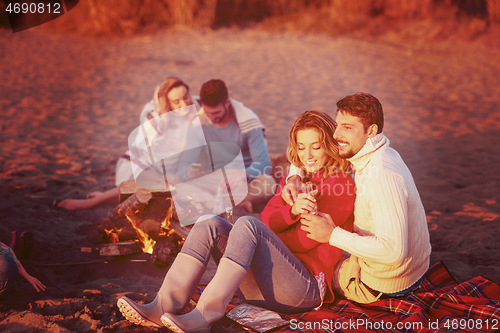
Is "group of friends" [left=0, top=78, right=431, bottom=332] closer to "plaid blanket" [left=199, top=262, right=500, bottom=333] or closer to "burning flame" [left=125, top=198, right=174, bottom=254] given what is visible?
"plaid blanket" [left=199, top=262, right=500, bottom=333]

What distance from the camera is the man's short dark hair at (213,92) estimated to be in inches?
173

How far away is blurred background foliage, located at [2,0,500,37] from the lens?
16.3m

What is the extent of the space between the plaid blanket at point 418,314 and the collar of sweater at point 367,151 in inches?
34.0

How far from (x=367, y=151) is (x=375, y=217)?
38 centimetres

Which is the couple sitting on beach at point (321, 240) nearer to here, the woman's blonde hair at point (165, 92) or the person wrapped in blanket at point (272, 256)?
the person wrapped in blanket at point (272, 256)

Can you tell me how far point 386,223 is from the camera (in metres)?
2.29

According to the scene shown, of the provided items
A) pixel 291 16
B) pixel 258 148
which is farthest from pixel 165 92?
pixel 291 16

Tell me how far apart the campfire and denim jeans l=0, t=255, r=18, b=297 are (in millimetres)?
946

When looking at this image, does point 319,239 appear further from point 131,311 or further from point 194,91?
point 194,91

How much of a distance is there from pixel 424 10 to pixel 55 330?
58.4 feet

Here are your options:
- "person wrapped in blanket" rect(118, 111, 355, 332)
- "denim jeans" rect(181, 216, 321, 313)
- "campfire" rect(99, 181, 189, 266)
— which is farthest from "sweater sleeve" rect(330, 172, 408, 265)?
"campfire" rect(99, 181, 189, 266)

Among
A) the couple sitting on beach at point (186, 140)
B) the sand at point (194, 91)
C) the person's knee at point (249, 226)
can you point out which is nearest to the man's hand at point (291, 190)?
the person's knee at point (249, 226)

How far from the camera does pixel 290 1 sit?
22297 millimetres

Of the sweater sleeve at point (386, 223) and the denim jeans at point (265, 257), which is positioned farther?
the denim jeans at point (265, 257)
